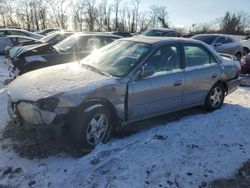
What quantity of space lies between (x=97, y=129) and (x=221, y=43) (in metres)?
10.3

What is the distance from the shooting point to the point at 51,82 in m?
4.04

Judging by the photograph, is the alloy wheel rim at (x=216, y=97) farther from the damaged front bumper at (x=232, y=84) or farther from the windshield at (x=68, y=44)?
the windshield at (x=68, y=44)

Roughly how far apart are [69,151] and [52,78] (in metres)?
1.13

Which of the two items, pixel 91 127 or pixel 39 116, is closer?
pixel 39 116

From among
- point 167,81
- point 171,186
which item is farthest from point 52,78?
point 171,186

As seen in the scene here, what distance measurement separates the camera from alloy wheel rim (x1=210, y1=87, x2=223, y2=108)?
19.0 feet

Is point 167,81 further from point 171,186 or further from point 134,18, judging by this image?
point 134,18

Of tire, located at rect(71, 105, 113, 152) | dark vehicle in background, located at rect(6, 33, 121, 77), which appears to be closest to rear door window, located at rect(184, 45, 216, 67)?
tire, located at rect(71, 105, 113, 152)

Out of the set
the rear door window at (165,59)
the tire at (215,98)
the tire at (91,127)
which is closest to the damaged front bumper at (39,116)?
the tire at (91,127)

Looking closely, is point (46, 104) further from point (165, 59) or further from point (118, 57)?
point (165, 59)

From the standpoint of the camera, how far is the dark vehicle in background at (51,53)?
23.6 ft

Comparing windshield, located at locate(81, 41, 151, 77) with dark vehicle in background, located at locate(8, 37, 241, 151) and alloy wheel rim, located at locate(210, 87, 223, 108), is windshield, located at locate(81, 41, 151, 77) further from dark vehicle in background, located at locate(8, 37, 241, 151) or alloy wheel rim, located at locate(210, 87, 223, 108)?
alloy wheel rim, located at locate(210, 87, 223, 108)

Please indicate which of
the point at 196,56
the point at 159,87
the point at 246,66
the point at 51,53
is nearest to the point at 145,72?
the point at 159,87

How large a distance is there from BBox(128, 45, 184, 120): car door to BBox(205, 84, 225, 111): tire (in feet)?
3.16
